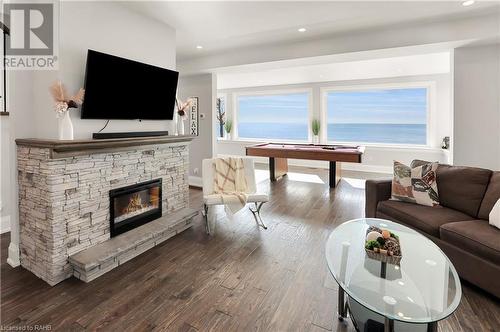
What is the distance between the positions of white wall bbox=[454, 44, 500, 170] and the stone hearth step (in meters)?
4.15

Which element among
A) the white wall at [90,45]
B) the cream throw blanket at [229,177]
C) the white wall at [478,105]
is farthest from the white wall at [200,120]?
the white wall at [478,105]

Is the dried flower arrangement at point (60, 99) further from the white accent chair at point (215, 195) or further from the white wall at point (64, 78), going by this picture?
the white accent chair at point (215, 195)

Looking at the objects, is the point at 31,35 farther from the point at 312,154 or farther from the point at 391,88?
the point at 391,88

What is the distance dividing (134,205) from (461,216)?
136 inches

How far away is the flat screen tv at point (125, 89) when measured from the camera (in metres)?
2.72

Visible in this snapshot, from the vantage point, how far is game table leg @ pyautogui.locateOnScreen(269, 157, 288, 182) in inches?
259

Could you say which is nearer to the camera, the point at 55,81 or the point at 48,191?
the point at 48,191

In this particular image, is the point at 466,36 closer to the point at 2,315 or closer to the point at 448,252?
the point at 448,252

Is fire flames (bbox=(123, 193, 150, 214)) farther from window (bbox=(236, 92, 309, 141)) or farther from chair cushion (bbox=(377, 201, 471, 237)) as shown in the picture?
window (bbox=(236, 92, 309, 141))

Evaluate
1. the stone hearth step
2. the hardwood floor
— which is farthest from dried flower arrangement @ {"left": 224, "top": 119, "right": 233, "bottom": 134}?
the hardwood floor

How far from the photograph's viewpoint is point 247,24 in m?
3.85

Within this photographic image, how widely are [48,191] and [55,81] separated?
1.03 meters

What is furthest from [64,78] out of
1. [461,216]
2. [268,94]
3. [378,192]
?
[268,94]

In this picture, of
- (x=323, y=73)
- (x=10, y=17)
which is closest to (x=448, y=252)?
(x=10, y=17)
